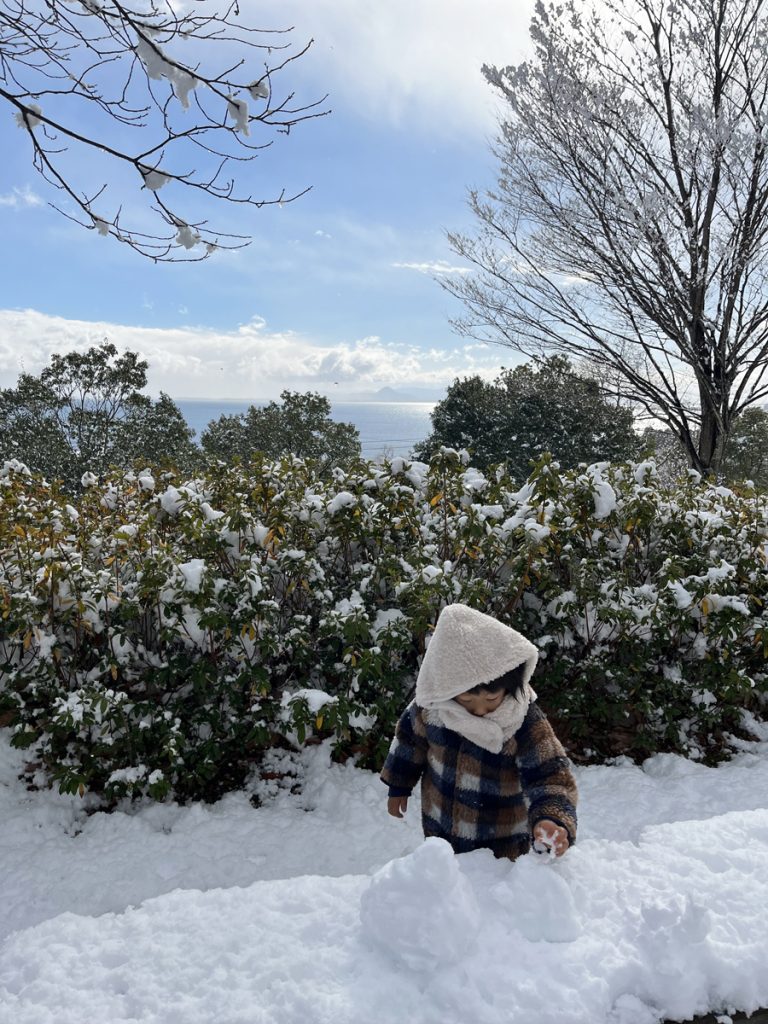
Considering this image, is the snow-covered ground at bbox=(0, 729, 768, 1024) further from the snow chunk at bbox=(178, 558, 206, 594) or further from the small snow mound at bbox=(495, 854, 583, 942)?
the snow chunk at bbox=(178, 558, 206, 594)

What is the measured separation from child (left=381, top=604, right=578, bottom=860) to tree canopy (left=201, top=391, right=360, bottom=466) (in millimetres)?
18385

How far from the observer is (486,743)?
1782 mm

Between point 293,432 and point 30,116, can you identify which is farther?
point 293,432

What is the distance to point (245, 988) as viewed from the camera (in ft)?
3.99

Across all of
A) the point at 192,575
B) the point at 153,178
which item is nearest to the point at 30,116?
the point at 153,178

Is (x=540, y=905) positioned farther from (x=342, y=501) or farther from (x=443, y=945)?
(x=342, y=501)

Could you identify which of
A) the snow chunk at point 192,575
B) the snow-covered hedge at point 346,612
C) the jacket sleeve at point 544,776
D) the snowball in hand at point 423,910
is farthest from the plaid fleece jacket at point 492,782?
the snow chunk at point 192,575

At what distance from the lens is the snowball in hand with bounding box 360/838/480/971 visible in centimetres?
123

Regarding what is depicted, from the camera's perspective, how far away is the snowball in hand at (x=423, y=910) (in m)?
1.23

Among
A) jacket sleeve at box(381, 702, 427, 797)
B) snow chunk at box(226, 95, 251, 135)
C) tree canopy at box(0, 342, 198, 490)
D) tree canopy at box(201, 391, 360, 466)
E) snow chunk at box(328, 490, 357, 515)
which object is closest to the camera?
jacket sleeve at box(381, 702, 427, 797)

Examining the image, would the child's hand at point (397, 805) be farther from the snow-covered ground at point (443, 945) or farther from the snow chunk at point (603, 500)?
the snow chunk at point (603, 500)

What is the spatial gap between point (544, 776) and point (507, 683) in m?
0.28

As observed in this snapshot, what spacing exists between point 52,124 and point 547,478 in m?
3.04

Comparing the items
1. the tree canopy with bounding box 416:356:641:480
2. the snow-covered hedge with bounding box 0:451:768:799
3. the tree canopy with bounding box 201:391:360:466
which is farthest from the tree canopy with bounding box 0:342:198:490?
the snow-covered hedge with bounding box 0:451:768:799
